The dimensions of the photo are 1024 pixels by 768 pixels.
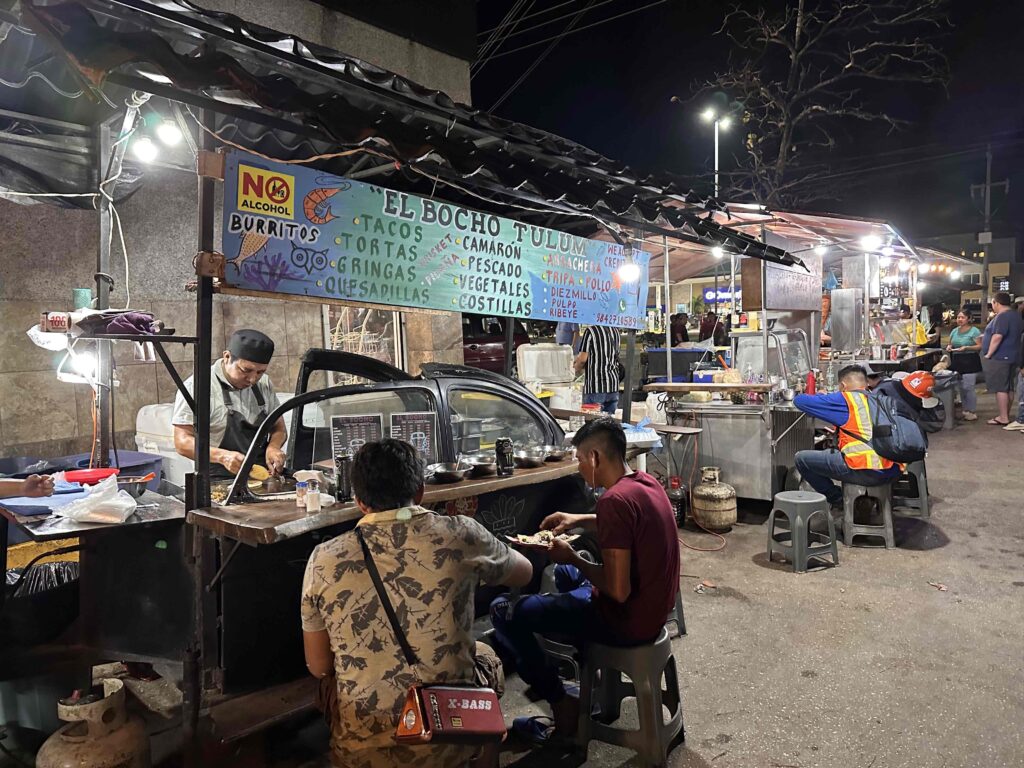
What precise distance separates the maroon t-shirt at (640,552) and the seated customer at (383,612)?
91 centimetres

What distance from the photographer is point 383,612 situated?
248 centimetres

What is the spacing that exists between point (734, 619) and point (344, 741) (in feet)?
11.7

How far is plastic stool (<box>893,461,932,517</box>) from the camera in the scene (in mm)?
7488

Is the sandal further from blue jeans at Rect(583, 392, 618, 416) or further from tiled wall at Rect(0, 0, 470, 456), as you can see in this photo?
blue jeans at Rect(583, 392, 618, 416)

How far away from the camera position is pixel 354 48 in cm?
885

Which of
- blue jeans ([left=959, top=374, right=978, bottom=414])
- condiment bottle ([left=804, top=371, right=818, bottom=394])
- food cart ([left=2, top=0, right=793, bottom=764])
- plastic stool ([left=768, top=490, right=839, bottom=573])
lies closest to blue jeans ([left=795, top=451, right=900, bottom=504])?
plastic stool ([left=768, top=490, right=839, bottom=573])

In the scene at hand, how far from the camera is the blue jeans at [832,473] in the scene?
257 inches

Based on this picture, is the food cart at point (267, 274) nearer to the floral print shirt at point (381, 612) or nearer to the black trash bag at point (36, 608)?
the black trash bag at point (36, 608)

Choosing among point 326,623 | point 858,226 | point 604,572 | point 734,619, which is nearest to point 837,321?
point 858,226

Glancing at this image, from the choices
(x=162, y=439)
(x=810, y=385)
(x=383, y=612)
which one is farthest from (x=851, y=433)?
(x=162, y=439)

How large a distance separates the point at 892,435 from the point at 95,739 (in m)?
6.71

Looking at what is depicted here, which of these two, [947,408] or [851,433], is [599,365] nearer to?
[851,433]

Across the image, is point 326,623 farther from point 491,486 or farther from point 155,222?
point 155,222

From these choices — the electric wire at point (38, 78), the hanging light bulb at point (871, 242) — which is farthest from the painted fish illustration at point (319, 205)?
the hanging light bulb at point (871, 242)
